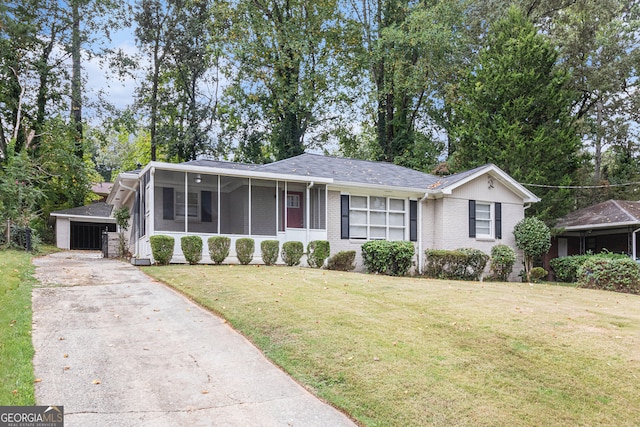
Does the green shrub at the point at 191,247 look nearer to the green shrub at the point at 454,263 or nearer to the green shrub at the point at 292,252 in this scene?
the green shrub at the point at 292,252

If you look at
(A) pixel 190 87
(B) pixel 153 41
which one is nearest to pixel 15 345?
(A) pixel 190 87

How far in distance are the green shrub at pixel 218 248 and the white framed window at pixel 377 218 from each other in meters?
4.76

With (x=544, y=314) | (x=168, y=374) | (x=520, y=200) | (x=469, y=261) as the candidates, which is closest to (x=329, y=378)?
(x=168, y=374)

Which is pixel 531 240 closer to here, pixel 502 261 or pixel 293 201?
pixel 502 261

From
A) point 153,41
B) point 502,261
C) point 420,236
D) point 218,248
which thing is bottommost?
point 502,261

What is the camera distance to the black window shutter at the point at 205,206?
15117mm

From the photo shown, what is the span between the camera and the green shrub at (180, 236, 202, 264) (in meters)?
13.3

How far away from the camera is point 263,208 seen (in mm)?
15586

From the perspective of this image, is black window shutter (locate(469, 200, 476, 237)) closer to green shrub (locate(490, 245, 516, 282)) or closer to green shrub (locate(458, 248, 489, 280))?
green shrub (locate(490, 245, 516, 282))

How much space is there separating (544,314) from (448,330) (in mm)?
2218

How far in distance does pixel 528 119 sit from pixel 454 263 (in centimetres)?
1024

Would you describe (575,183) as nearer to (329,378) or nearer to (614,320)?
(614,320)

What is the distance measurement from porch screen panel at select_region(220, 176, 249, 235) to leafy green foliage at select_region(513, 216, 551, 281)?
10507 millimetres

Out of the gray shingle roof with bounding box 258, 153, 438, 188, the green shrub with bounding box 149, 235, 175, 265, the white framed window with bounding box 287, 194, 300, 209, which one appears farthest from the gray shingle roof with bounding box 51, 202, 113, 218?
the green shrub with bounding box 149, 235, 175, 265
